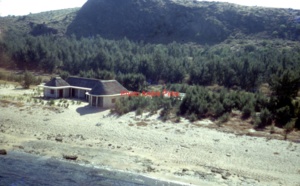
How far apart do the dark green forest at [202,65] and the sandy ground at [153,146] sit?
3736mm

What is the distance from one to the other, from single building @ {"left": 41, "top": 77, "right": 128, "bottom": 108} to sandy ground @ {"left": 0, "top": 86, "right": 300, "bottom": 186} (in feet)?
6.31

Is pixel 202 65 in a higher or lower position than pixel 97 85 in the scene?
higher

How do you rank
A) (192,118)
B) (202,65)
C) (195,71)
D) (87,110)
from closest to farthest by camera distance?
1. (192,118)
2. (87,110)
3. (195,71)
4. (202,65)

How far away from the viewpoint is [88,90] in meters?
39.2

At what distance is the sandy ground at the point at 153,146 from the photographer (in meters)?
21.4

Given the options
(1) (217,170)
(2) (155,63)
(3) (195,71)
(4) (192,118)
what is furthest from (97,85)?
(2) (155,63)

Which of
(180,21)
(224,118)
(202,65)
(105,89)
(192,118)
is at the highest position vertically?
(180,21)

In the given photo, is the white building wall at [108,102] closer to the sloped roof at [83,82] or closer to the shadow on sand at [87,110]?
the shadow on sand at [87,110]

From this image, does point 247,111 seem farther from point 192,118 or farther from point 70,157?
point 70,157

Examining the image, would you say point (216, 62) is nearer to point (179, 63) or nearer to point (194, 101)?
point (179, 63)

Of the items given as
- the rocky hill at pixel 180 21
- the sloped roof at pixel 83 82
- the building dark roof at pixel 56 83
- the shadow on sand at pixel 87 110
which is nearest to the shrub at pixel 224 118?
the shadow on sand at pixel 87 110

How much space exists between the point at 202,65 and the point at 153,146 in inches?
1315

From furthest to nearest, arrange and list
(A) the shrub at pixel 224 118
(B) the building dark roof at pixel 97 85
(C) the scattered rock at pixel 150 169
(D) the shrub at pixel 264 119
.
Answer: (B) the building dark roof at pixel 97 85, (A) the shrub at pixel 224 118, (D) the shrub at pixel 264 119, (C) the scattered rock at pixel 150 169

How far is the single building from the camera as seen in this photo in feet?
117
